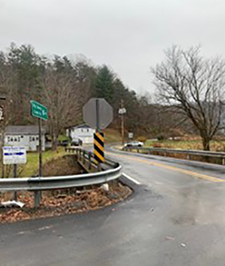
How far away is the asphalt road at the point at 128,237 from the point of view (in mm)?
3424

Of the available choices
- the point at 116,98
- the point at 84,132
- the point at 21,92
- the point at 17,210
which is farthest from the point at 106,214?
the point at 116,98

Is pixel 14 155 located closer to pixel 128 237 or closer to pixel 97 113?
pixel 97 113

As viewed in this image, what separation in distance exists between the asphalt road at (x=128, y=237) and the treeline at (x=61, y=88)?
576 cm

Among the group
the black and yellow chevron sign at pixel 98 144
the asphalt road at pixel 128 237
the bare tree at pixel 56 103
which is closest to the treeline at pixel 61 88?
the bare tree at pixel 56 103

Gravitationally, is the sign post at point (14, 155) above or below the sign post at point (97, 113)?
below

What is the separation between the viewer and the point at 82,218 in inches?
203

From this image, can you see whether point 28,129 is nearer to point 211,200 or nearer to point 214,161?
point 214,161

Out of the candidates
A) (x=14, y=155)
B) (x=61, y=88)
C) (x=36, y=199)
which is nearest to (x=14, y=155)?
(x=14, y=155)

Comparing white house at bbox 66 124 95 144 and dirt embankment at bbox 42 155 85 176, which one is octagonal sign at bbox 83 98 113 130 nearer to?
dirt embankment at bbox 42 155 85 176

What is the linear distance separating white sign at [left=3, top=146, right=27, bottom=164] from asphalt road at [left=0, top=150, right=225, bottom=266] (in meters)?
1.84

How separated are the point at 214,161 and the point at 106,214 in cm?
1471

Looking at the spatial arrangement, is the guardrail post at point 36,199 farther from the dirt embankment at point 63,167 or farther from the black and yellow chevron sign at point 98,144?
the dirt embankment at point 63,167

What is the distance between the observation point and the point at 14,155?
6.23m

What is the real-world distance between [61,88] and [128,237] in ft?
125
